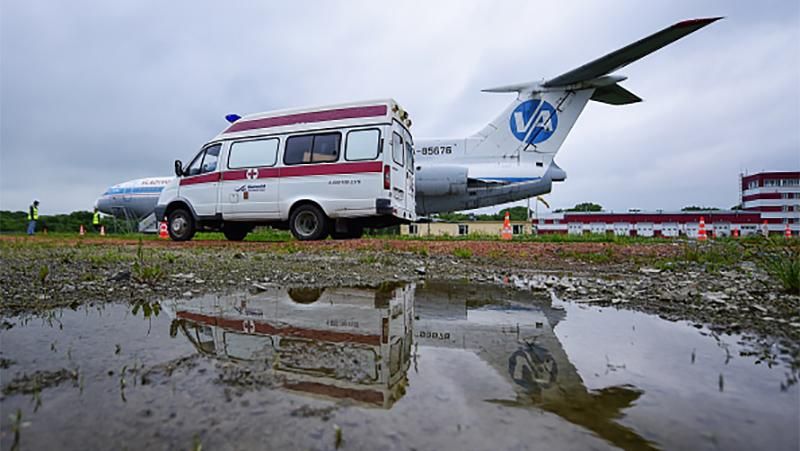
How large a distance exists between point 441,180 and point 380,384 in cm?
1209

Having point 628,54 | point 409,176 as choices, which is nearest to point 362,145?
point 409,176

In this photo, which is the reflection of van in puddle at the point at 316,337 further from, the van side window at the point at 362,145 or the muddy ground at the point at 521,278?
the van side window at the point at 362,145

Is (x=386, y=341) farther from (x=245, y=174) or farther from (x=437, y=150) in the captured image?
(x=437, y=150)

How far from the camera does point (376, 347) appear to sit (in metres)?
1.65

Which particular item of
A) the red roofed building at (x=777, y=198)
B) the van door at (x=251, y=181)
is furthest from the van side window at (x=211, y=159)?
the red roofed building at (x=777, y=198)

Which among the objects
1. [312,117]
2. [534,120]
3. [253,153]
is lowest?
[253,153]

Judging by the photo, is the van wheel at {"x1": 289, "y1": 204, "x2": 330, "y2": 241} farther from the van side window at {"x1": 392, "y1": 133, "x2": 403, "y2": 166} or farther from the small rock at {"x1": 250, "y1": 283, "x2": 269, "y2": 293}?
the small rock at {"x1": 250, "y1": 283, "x2": 269, "y2": 293}

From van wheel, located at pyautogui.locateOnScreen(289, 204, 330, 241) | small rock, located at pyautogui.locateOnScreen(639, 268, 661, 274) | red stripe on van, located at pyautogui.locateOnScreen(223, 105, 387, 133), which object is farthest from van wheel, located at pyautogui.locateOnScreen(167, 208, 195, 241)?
small rock, located at pyautogui.locateOnScreen(639, 268, 661, 274)

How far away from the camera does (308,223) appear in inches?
353

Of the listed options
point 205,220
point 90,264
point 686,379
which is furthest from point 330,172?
point 686,379

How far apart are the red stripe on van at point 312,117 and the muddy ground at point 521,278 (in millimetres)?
3526

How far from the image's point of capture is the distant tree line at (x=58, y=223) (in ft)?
78.1

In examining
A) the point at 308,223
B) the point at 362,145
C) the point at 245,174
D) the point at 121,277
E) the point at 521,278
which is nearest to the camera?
the point at 121,277

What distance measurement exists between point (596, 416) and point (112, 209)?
84.5 ft
